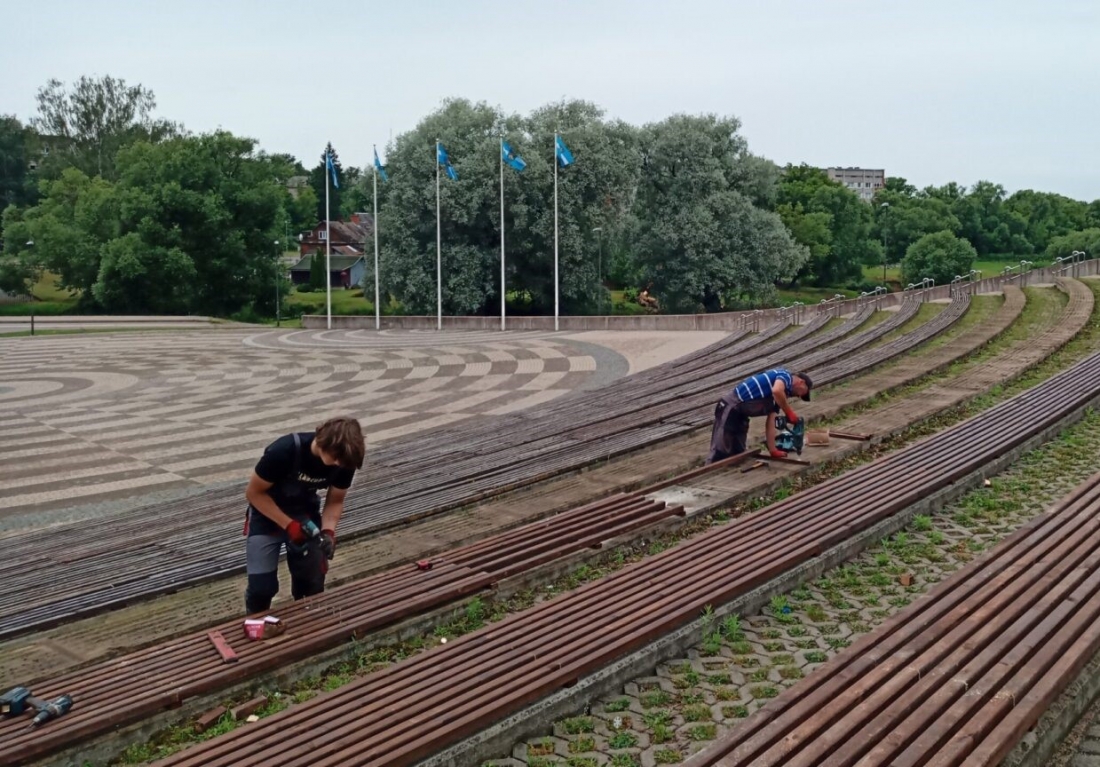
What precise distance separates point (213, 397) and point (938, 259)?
2433 inches

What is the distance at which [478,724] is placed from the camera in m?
4.66

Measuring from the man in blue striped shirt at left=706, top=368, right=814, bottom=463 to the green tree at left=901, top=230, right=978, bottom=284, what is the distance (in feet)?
210

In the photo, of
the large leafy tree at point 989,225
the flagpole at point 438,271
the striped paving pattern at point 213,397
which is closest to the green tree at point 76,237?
the striped paving pattern at point 213,397

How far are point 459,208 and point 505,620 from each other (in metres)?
39.1

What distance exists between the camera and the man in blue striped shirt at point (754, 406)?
951 centimetres

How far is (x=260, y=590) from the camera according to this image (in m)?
6.10

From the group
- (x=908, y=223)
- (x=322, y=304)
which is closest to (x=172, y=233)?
(x=322, y=304)

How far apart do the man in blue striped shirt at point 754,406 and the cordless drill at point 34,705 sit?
6.94m

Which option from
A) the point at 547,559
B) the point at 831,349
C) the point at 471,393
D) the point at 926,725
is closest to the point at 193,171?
the point at 471,393

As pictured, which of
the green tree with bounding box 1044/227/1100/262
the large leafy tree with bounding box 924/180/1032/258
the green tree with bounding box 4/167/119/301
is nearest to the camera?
the green tree with bounding box 4/167/119/301

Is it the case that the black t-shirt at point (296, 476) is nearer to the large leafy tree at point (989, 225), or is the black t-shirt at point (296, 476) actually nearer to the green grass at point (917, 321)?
the green grass at point (917, 321)

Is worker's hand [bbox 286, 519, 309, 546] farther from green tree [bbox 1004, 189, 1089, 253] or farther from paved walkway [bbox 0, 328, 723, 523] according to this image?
green tree [bbox 1004, 189, 1089, 253]

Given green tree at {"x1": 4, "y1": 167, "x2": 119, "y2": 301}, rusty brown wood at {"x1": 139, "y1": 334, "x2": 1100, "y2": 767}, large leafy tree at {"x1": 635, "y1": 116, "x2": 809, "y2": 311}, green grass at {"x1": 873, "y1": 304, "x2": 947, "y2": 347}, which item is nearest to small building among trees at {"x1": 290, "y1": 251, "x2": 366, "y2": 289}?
green tree at {"x1": 4, "y1": 167, "x2": 119, "y2": 301}

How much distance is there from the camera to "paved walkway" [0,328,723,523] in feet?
46.3
